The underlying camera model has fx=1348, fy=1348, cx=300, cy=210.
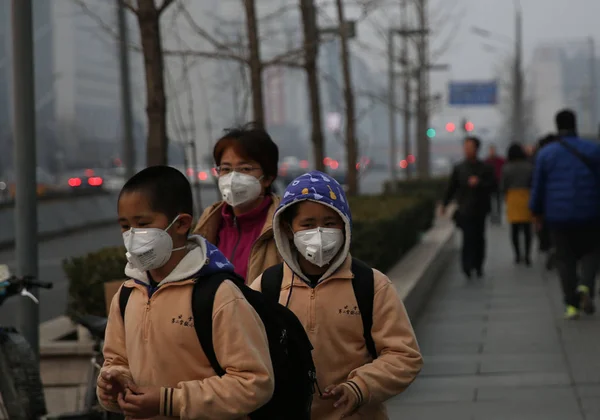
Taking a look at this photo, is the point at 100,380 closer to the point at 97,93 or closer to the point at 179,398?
the point at 179,398

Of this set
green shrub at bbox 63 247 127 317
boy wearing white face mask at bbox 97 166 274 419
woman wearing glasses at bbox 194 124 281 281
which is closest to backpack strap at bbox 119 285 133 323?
boy wearing white face mask at bbox 97 166 274 419

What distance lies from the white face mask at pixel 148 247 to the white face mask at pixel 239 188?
1.77 metres

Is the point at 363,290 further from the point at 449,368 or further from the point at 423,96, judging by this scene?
the point at 423,96

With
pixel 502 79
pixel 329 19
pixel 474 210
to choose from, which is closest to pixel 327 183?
pixel 474 210

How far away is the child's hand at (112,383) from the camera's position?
333cm

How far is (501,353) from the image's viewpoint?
9922mm

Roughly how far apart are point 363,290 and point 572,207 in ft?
23.9

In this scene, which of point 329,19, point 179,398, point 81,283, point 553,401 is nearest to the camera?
point 179,398

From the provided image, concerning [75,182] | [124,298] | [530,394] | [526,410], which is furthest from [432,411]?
[75,182]

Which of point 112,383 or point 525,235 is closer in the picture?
point 112,383

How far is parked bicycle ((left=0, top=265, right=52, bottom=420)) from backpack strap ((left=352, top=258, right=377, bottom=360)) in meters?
2.59

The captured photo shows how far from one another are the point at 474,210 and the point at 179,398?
12.4 meters

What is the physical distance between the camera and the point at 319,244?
160 inches

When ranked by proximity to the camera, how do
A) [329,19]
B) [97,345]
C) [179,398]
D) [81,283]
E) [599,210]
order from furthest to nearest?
[329,19] < [599,210] < [81,283] < [97,345] < [179,398]
